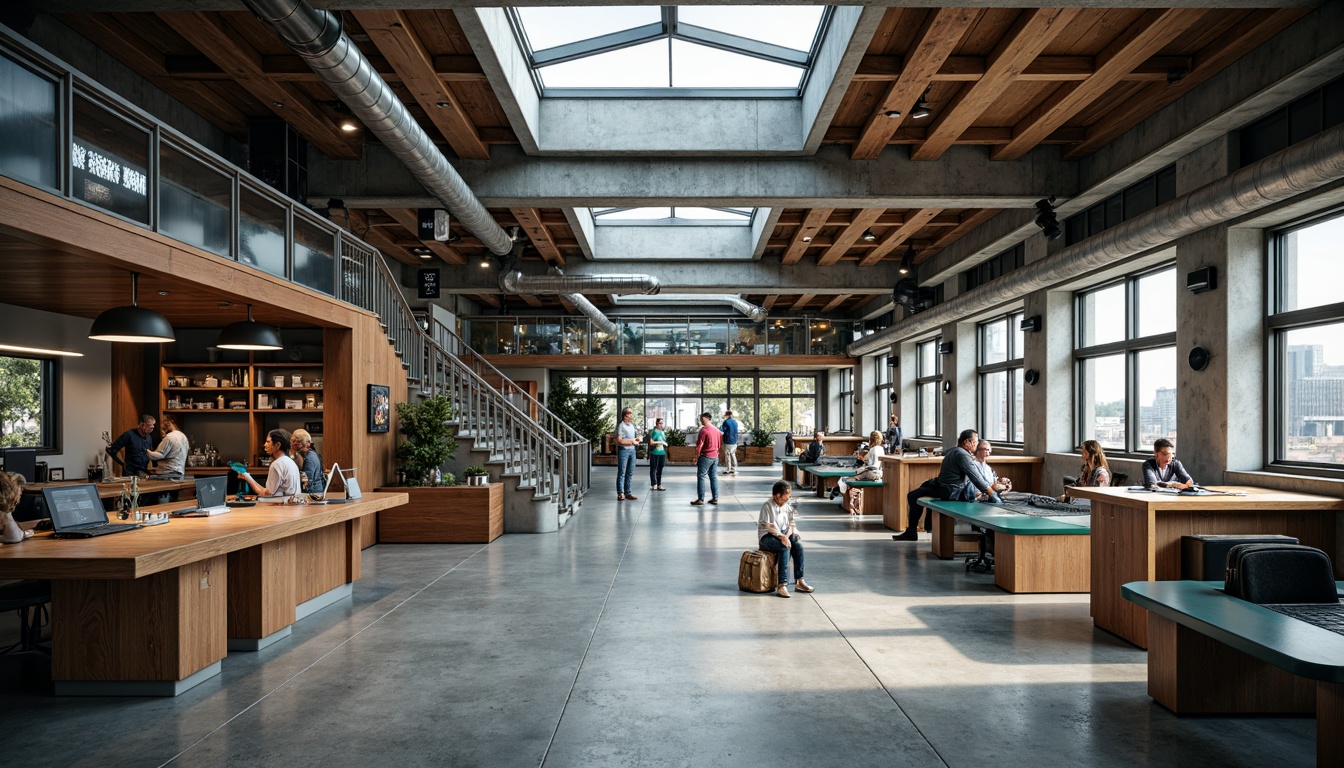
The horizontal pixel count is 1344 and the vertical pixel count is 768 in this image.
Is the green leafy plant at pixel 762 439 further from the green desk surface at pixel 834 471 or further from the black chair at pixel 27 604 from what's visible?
the black chair at pixel 27 604

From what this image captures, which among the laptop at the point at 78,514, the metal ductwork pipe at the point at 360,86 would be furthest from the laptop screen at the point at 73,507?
the metal ductwork pipe at the point at 360,86

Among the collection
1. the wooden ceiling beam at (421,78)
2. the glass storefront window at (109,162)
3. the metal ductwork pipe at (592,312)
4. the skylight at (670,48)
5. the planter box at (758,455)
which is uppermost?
the skylight at (670,48)

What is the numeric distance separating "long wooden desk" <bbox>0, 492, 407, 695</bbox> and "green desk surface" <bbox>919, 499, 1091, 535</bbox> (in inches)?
221

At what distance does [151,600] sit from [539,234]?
9.52m

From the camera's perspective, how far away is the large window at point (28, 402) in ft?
27.3

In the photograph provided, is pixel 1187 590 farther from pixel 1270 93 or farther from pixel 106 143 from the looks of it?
pixel 106 143

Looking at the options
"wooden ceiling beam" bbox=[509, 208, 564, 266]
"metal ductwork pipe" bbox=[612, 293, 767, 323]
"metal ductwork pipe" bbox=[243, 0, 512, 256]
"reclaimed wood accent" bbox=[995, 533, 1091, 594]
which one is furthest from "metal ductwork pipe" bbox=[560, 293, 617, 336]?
"reclaimed wood accent" bbox=[995, 533, 1091, 594]

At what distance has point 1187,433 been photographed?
8.10 m

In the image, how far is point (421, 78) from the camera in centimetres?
728

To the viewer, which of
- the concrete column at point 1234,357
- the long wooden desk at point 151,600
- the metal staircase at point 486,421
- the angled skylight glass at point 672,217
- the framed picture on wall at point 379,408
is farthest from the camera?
the angled skylight glass at point 672,217

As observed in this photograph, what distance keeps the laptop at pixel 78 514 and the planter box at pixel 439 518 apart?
4789mm

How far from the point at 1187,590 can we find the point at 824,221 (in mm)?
8756

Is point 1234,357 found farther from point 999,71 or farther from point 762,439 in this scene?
point 762,439

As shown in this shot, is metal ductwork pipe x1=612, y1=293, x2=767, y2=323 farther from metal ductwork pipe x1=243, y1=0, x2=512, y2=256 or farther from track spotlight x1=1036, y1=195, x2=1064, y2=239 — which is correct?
metal ductwork pipe x1=243, y1=0, x2=512, y2=256
